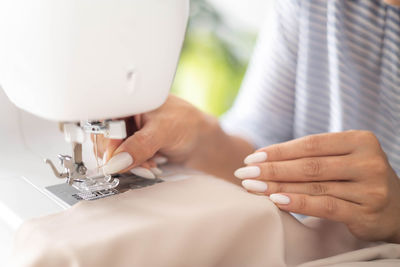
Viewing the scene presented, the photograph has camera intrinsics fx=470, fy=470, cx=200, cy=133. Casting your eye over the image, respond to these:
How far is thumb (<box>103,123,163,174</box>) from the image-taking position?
693 millimetres

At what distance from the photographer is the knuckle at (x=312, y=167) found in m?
0.71

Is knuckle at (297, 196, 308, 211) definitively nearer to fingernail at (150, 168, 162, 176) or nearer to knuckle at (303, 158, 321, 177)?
knuckle at (303, 158, 321, 177)

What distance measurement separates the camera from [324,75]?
1251 mm

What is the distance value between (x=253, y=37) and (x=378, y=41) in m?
1.36

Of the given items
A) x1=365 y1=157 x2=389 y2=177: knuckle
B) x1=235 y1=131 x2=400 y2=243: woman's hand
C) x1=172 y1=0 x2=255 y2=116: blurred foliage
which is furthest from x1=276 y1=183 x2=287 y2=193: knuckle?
x1=172 y1=0 x2=255 y2=116: blurred foliage

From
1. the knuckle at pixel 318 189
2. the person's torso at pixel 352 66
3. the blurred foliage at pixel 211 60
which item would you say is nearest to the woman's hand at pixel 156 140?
the knuckle at pixel 318 189

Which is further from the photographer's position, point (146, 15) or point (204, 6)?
point (204, 6)

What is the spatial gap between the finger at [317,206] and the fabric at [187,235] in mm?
19

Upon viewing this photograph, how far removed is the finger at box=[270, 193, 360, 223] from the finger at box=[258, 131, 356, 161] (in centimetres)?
7

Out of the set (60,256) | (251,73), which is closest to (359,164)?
(60,256)

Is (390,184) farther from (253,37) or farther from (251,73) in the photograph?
(253,37)

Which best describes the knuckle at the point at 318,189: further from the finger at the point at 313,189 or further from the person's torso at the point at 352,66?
the person's torso at the point at 352,66

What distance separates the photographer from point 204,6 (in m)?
2.36

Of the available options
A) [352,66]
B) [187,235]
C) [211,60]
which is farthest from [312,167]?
[211,60]
